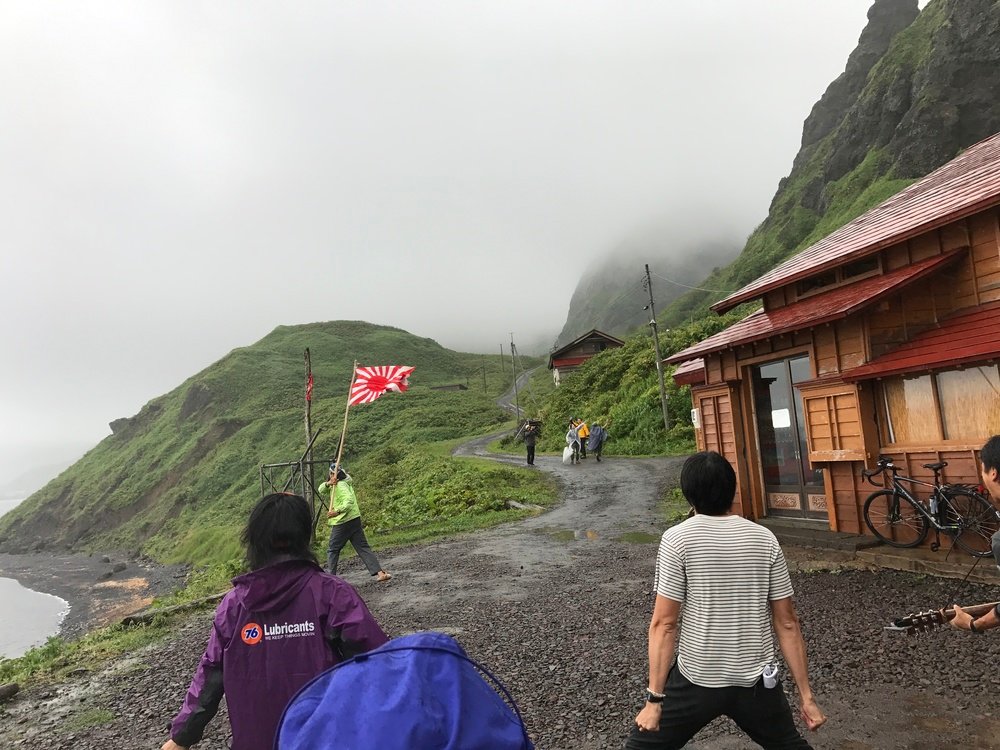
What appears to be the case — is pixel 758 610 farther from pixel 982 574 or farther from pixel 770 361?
pixel 770 361

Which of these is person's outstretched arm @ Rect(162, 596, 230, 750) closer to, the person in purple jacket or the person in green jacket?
the person in purple jacket

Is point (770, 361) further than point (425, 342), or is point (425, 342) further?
point (425, 342)

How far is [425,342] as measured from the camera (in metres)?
111

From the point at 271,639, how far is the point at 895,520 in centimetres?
881

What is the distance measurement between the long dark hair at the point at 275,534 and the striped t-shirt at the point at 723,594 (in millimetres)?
1587

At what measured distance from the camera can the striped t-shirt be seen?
2.70 m

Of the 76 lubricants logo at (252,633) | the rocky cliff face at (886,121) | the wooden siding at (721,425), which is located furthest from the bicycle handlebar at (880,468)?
the rocky cliff face at (886,121)

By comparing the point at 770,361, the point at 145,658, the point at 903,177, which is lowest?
the point at 145,658

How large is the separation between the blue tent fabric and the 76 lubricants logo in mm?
657

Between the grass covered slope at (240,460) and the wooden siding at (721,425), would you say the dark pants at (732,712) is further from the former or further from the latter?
the grass covered slope at (240,460)

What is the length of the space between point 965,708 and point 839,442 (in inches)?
217

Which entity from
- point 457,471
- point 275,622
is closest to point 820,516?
point 275,622

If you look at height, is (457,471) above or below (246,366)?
below

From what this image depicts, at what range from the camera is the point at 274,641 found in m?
2.55
